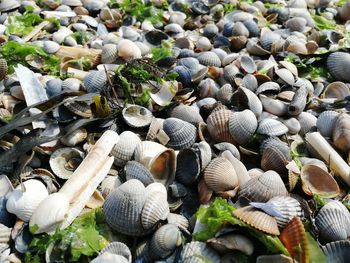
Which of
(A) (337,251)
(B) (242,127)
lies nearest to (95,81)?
(B) (242,127)

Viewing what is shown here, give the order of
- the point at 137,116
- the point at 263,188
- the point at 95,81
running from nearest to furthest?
the point at 263,188 → the point at 137,116 → the point at 95,81

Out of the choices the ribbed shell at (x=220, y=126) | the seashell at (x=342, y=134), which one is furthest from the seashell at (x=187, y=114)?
the seashell at (x=342, y=134)

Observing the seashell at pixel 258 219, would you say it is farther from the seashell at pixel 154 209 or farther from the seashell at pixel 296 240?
the seashell at pixel 154 209

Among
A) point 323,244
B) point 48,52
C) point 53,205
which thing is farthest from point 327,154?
point 48,52

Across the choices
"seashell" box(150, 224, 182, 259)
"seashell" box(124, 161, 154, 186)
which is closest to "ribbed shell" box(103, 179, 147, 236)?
"seashell" box(150, 224, 182, 259)

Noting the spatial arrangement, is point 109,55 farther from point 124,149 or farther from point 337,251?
point 337,251

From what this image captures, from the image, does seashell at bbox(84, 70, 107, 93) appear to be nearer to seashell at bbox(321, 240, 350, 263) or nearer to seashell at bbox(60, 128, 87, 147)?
seashell at bbox(60, 128, 87, 147)
